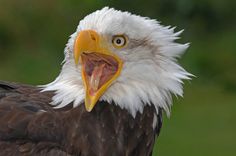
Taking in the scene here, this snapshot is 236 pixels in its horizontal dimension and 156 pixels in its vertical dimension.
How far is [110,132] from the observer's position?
5418mm

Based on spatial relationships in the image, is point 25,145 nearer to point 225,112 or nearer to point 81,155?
point 81,155

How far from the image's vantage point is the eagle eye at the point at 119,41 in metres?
5.38

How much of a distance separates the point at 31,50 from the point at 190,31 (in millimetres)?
1908

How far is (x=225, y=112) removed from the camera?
1076cm

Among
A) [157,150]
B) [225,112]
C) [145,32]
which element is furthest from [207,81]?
[145,32]

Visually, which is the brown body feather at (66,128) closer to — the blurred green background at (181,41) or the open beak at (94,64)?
the open beak at (94,64)

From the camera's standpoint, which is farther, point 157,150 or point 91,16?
point 157,150

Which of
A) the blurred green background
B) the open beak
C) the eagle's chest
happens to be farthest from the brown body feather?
the blurred green background

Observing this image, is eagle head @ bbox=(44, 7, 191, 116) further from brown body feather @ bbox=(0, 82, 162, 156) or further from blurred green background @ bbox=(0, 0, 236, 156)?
blurred green background @ bbox=(0, 0, 236, 156)

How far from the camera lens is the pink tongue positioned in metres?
5.30

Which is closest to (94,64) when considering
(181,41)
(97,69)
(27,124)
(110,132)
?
(97,69)

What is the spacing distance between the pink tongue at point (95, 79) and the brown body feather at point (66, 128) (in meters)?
0.16

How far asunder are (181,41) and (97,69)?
5.92 metres

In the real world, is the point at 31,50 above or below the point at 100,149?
above
